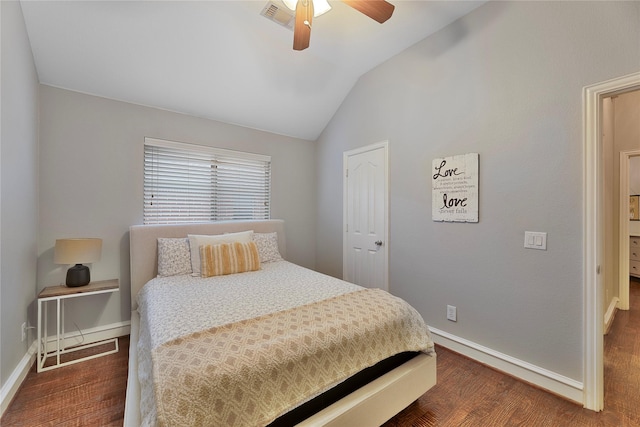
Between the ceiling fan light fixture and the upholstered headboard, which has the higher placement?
the ceiling fan light fixture

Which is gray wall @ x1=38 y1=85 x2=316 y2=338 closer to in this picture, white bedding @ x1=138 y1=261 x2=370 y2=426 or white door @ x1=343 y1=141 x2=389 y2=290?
white bedding @ x1=138 y1=261 x2=370 y2=426

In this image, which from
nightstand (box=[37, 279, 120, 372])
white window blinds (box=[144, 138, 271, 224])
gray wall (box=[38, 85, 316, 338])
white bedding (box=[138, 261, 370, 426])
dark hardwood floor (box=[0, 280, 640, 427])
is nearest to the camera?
white bedding (box=[138, 261, 370, 426])

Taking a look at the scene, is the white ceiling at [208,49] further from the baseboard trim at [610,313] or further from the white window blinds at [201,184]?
the baseboard trim at [610,313]

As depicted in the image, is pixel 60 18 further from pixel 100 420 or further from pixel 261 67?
pixel 100 420

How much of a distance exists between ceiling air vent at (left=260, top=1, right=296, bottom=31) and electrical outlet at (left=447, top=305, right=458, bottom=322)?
2.92 metres

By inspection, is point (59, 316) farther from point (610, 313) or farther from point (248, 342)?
point (610, 313)

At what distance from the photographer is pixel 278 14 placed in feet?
7.27

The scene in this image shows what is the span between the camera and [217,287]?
2143mm

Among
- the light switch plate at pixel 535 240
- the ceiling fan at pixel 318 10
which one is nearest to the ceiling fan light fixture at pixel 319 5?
the ceiling fan at pixel 318 10

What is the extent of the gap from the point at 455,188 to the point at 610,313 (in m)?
2.49

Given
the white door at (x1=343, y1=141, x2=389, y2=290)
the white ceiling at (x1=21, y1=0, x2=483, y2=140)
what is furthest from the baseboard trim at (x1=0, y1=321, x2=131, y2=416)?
the white door at (x1=343, y1=141, x2=389, y2=290)

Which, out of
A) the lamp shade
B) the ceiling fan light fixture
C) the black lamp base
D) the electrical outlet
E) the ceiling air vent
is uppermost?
the ceiling air vent

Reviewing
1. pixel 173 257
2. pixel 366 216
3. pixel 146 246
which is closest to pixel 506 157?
pixel 366 216

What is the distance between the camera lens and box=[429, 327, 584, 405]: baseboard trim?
177 centimetres
